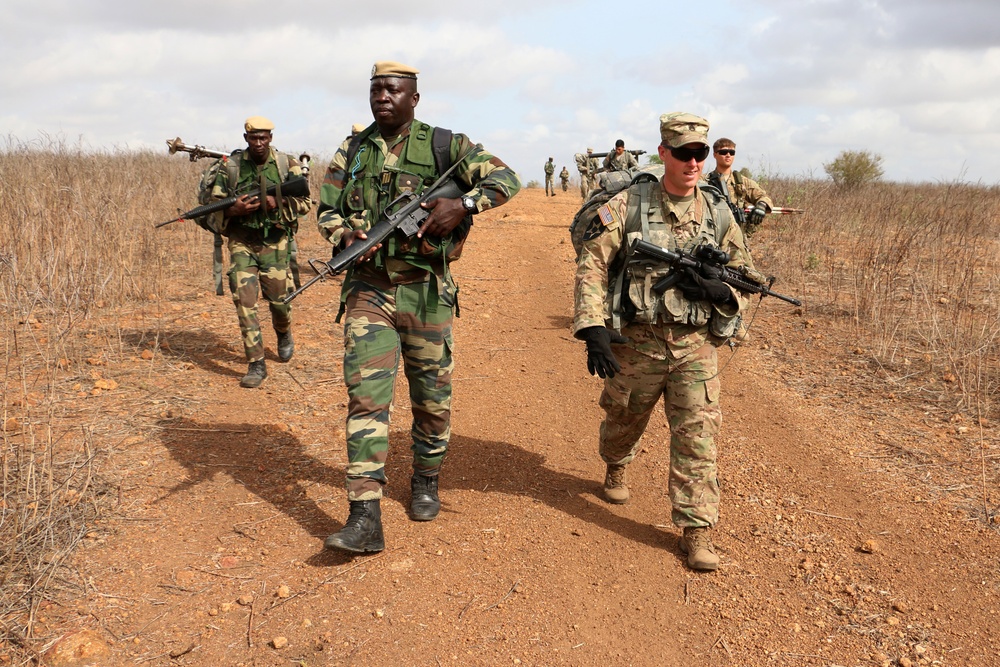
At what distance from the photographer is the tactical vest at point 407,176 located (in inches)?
137

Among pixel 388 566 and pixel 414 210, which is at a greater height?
pixel 414 210

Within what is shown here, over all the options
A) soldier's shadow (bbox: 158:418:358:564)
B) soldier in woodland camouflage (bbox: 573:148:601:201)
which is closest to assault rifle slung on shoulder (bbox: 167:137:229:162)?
soldier's shadow (bbox: 158:418:358:564)

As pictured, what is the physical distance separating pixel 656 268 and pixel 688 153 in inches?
20.7

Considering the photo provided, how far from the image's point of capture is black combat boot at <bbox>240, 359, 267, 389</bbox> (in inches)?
224

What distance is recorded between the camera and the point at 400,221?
11.0ft

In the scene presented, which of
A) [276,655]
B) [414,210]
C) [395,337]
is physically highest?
[414,210]

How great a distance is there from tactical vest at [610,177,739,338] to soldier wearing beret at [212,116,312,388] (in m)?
3.32

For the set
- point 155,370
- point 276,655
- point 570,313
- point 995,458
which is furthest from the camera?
point 570,313

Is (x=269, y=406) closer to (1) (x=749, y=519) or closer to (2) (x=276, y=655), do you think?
(2) (x=276, y=655)

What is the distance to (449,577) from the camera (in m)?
3.16

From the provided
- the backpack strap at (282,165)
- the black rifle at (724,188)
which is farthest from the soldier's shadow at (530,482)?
the black rifle at (724,188)

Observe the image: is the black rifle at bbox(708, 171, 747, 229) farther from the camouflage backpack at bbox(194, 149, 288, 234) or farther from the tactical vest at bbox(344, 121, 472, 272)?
the camouflage backpack at bbox(194, 149, 288, 234)

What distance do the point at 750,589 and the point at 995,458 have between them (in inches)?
89.9

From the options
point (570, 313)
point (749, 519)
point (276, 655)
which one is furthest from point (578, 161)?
point (276, 655)
